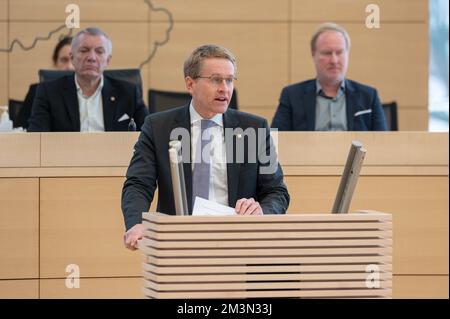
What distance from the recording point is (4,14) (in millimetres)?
7906

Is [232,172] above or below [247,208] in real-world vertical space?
above

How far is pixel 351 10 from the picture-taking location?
7.96 m

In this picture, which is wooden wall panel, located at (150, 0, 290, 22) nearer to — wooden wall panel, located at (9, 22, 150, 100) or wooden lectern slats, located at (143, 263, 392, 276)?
wooden wall panel, located at (9, 22, 150, 100)

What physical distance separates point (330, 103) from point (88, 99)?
1271 millimetres

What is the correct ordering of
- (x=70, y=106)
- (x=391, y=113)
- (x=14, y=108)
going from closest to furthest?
(x=70, y=106) < (x=391, y=113) < (x=14, y=108)

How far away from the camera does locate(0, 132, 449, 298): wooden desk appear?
4.76 m

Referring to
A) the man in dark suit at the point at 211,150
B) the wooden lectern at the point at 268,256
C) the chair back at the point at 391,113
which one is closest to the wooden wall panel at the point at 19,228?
the man in dark suit at the point at 211,150

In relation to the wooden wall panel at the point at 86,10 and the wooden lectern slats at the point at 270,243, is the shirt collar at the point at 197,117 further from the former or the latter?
the wooden wall panel at the point at 86,10

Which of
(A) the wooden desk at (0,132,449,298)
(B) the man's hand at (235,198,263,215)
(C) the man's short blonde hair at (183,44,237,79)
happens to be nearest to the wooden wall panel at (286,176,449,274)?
(A) the wooden desk at (0,132,449,298)

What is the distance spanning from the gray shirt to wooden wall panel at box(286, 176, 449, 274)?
569 millimetres

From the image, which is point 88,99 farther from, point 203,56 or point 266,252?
point 266,252

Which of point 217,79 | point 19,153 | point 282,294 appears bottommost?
point 282,294

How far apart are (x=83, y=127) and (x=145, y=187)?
Answer: 6.26 feet

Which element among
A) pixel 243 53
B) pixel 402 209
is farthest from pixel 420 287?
pixel 243 53
